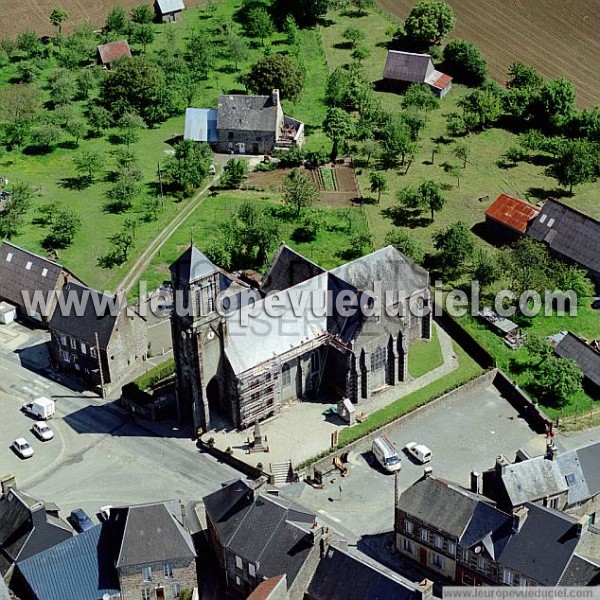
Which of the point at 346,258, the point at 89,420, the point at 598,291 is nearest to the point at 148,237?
the point at 346,258

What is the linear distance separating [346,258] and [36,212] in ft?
155

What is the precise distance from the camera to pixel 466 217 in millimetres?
164500

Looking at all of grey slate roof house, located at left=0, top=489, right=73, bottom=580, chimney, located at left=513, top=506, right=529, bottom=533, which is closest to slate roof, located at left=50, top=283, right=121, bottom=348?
grey slate roof house, located at left=0, top=489, right=73, bottom=580

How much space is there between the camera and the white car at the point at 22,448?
390 ft

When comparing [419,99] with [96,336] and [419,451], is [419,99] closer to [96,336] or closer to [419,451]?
[96,336]

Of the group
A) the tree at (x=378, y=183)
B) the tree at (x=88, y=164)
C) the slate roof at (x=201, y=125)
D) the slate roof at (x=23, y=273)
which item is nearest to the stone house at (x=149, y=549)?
the slate roof at (x=23, y=273)

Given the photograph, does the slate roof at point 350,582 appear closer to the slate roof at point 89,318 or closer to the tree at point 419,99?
the slate roof at point 89,318

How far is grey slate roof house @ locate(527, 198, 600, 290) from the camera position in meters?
148

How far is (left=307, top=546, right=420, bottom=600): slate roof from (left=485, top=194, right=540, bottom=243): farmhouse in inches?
2893

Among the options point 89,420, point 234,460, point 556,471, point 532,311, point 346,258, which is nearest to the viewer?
point 556,471

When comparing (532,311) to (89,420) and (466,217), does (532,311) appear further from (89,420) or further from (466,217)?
(89,420)

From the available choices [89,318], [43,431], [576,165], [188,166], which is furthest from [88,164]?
[576,165]

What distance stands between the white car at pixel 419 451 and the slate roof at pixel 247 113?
7599 cm

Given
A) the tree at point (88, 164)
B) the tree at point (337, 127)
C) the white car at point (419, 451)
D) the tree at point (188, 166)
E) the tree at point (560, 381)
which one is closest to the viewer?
the white car at point (419, 451)
